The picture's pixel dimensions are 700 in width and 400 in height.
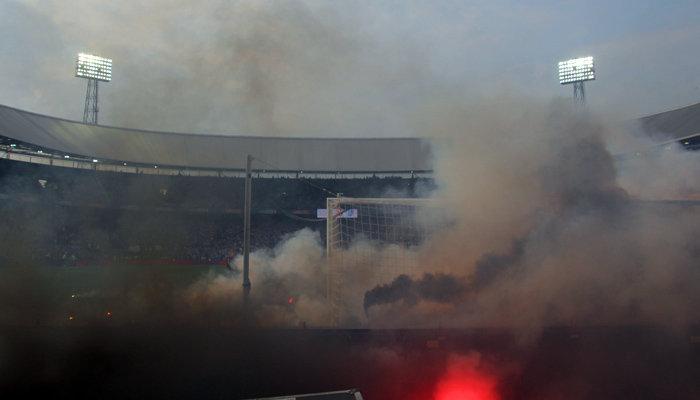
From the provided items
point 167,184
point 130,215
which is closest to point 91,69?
point 167,184

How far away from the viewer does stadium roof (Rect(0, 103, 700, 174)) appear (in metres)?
21.0

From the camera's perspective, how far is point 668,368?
206 inches

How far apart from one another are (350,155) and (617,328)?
2525cm

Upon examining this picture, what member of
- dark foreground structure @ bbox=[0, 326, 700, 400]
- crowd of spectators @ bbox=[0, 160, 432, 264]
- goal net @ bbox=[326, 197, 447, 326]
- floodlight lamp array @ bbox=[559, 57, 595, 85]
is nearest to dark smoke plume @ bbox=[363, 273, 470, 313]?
goal net @ bbox=[326, 197, 447, 326]

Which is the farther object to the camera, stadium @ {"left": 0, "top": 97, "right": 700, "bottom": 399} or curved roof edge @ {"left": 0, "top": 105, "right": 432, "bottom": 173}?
curved roof edge @ {"left": 0, "top": 105, "right": 432, "bottom": 173}

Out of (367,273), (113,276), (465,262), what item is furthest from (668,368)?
(113,276)

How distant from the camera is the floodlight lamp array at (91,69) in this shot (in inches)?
883

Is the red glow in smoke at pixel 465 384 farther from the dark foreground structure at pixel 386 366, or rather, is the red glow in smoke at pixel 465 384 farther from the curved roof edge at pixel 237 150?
the curved roof edge at pixel 237 150

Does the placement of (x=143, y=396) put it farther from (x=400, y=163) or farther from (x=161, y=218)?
(x=400, y=163)

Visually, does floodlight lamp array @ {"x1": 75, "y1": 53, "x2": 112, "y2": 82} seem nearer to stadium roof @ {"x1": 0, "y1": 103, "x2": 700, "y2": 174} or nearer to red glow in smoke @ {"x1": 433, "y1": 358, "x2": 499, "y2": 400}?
stadium roof @ {"x1": 0, "y1": 103, "x2": 700, "y2": 174}

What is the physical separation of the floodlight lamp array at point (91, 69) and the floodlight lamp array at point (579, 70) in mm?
31838

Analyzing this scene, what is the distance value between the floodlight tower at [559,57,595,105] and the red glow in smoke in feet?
78.6

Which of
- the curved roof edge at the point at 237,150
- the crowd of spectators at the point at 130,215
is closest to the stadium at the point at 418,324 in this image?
the crowd of spectators at the point at 130,215

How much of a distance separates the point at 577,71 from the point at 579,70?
12 cm
